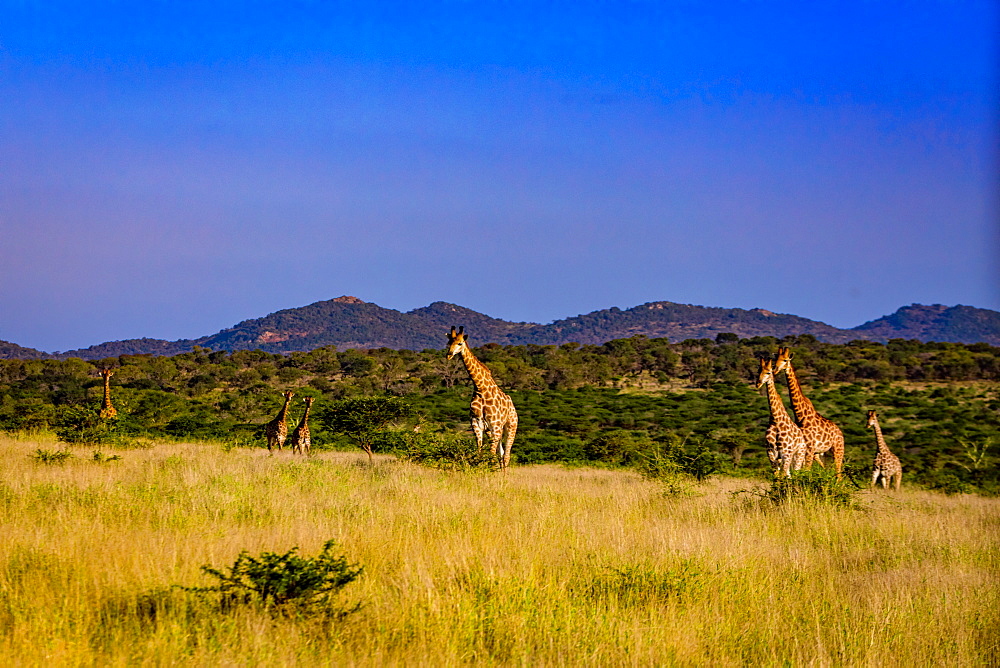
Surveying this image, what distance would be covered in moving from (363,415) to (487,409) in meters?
4.01

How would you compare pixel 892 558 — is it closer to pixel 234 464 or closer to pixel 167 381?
pixel 234 464

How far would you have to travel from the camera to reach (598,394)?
49.2 meters

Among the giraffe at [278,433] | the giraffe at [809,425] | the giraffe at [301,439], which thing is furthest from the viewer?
the giraffe at [278,433]

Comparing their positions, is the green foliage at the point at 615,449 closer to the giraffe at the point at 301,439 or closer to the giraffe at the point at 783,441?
the giraffe at the point at 783,441

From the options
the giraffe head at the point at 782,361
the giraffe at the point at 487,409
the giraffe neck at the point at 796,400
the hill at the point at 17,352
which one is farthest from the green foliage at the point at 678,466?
the hill at the point at 17,352

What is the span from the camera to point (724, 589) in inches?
251

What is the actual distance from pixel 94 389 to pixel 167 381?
447 inches

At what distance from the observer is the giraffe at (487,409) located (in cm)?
1459

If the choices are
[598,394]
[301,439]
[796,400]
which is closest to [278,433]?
[301,439]

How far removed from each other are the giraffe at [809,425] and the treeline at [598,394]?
4603 mm

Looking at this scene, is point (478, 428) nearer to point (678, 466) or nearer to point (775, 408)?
point (678, 466)

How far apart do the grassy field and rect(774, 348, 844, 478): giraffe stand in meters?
4.45

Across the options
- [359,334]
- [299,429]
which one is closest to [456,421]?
[299,429]

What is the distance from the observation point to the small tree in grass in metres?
17.6
